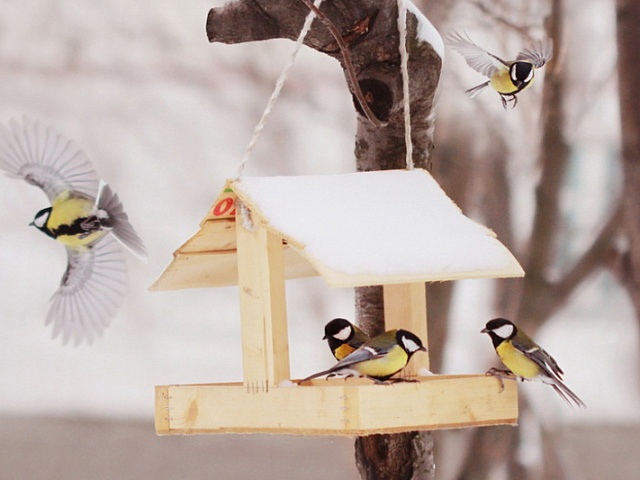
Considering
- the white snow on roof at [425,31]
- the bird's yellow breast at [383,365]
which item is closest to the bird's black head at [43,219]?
the bird's yellow breast at [383,365]

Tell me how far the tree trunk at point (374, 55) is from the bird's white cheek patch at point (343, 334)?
0.23 m

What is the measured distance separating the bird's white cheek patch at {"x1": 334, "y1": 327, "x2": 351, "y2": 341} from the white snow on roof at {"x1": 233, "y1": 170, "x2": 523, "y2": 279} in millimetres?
200

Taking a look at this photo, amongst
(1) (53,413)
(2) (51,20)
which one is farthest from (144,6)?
(1) (53,413)

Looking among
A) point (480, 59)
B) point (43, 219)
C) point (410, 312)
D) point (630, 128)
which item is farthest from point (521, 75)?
point (630, 128)

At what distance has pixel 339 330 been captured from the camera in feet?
4.96

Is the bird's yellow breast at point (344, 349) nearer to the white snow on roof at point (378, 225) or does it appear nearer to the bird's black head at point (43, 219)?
the white snow on roof at point (378, 225)

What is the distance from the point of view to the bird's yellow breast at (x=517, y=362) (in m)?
1.43

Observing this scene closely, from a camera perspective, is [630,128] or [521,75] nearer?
[521,75]

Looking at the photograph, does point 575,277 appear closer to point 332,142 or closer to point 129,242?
point 332,142

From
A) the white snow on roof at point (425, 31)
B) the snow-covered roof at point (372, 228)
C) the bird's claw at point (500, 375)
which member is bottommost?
the bird's claw at point (500, 375)

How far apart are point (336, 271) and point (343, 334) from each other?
0.94ft

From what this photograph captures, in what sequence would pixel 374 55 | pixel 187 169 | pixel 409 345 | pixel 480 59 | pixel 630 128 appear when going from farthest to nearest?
1. pixel 187 169
2. pixel 630 128
3. pixel 480 59
4. pixel 374 55
5. pixel 409 345

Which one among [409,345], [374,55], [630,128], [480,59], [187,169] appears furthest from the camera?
[187,169]

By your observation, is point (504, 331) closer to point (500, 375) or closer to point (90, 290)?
point (500, 375)
